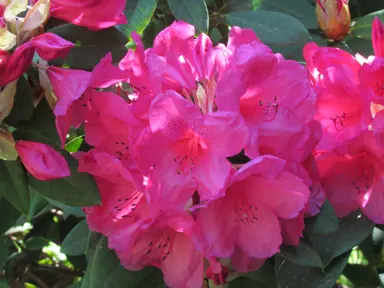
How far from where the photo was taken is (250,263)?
893 mm

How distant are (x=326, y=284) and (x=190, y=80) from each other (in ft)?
1.30

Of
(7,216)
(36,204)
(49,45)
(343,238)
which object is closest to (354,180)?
(343,238)

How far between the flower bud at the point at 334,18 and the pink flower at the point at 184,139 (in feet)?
1.91

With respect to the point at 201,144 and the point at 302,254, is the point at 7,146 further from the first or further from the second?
the point at 302,254

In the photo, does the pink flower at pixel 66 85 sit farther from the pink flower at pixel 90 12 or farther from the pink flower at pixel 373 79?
the pink flower at pixel 373 79

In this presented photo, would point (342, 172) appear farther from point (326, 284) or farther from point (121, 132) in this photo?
point (121, 132)

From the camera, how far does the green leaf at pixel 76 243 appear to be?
1.20 m

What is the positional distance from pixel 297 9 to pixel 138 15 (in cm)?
46

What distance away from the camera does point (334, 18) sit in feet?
4.22

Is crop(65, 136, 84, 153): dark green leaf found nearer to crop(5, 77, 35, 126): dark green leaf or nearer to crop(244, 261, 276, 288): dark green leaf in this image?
crop(5, 77, 35, 126): dark green leaf

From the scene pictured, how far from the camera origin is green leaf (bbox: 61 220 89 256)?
1200mm

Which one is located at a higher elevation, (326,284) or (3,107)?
(3,107)

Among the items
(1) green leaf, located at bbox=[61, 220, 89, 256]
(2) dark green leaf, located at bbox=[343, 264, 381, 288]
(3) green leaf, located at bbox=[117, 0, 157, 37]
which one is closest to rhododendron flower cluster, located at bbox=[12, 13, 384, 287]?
(3) green leaf, located at bbox=[117, 0, 157, 37]

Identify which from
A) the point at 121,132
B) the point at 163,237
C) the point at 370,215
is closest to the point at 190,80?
the point at 121,132
